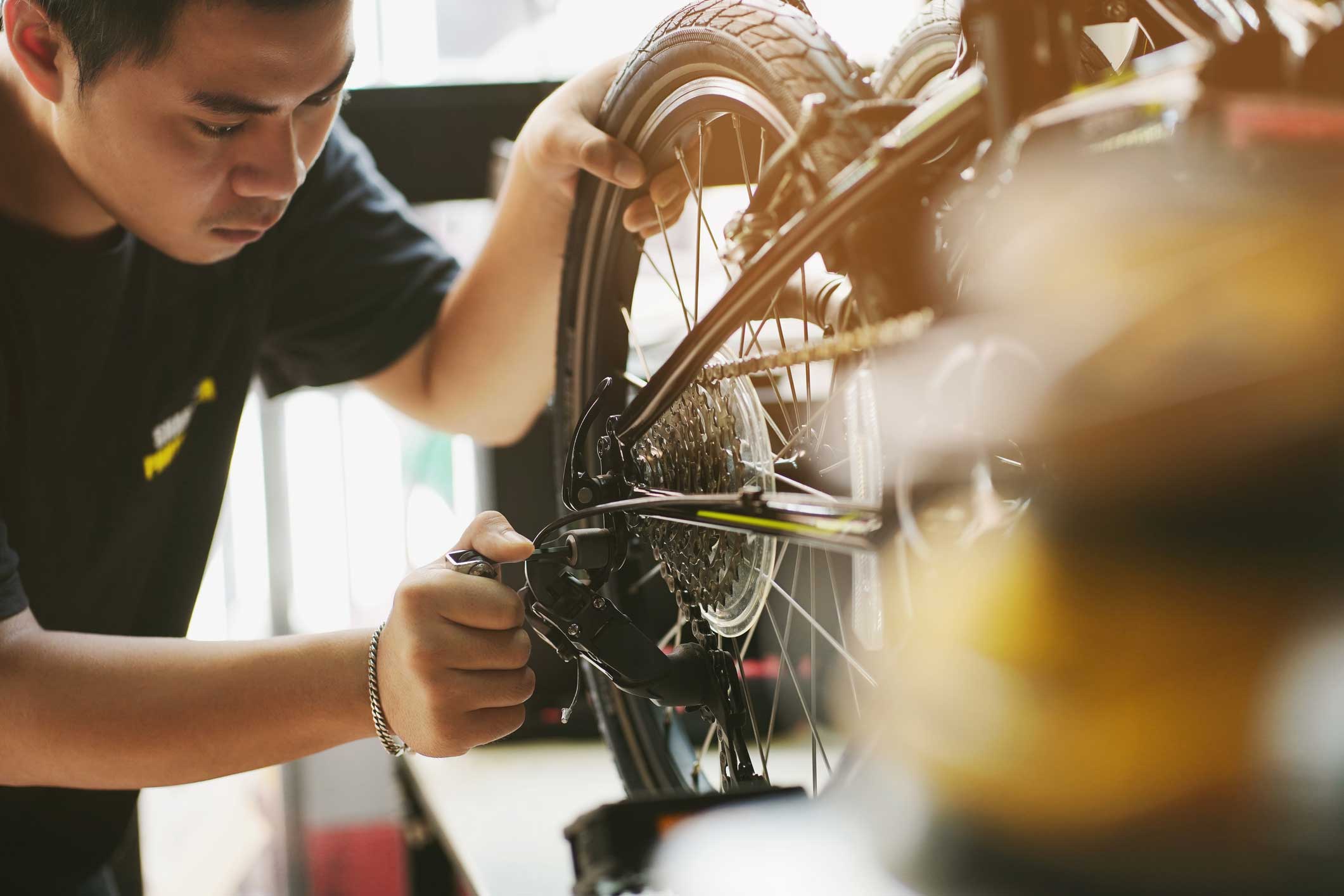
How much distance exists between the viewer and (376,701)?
600 mm

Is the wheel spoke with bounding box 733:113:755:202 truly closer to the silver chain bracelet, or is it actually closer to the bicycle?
the bicycle

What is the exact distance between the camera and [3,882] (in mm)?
873

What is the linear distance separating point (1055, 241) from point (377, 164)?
151cm

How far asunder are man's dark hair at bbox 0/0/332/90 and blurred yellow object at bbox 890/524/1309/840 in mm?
525

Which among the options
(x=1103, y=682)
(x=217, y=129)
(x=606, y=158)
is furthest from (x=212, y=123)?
(x=1103, y=682)

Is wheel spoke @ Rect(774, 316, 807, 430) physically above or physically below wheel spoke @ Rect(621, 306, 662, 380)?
below

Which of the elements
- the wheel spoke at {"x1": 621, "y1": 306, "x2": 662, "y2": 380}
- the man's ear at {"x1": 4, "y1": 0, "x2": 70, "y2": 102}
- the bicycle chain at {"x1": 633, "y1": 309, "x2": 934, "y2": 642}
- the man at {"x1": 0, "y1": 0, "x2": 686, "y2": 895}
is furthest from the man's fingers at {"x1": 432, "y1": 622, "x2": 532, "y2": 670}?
the man's ear at {"x1": 4, "y1": 0, "x2": 70, "y2": 102}

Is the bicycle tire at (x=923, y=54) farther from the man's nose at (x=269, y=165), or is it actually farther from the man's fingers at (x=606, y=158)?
the man's nose at (x=269, y=165)

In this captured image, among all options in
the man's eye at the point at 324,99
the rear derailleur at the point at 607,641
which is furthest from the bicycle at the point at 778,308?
the man's eye at the point at 324,99

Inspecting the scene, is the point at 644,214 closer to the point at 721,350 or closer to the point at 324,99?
the point at 721,350

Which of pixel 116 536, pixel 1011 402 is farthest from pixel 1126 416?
pixel 116 536

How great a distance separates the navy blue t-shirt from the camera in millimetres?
784

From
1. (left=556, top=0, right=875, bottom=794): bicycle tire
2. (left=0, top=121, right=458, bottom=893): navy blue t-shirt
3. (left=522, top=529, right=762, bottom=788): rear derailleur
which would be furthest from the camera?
(left=0, top=121, right=458, bottom=893): navy blue t-shirt

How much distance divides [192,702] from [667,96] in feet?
1.53
